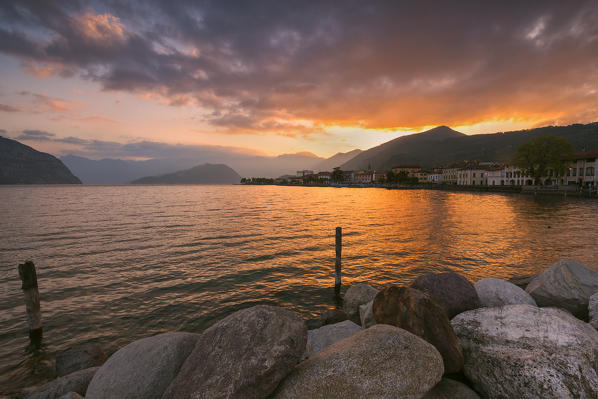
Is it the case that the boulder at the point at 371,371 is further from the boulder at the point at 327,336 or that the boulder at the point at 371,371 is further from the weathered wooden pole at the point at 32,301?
the weathered wooden pole at the point at 32,301

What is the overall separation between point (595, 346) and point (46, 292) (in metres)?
19.3

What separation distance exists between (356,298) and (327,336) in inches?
157

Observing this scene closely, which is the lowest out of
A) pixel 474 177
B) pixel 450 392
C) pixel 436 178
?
pixel 450 392

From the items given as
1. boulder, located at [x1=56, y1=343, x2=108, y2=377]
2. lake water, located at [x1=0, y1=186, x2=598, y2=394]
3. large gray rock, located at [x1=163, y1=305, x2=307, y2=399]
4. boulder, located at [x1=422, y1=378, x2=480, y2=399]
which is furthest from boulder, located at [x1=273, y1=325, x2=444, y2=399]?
lake water, located at [x1=0, y1=186, x2=598, y2=394]

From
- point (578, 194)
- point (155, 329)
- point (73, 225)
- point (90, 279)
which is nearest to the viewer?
point (155, 329)

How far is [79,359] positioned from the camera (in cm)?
739

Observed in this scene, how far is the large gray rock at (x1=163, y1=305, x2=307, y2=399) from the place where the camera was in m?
3.69

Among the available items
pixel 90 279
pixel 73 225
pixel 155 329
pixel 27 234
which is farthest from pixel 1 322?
pixel 73 225

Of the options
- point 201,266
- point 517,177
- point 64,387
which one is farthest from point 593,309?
point 517,177

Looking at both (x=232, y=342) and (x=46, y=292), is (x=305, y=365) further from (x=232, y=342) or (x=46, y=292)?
(x=46, y=292)

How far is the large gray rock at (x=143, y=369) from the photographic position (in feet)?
15.0

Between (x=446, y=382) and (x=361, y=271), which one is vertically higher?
(x=446, y=382)

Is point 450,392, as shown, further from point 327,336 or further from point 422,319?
point 327,336

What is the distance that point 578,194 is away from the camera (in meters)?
69.4
